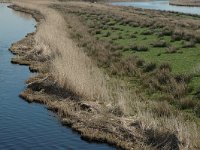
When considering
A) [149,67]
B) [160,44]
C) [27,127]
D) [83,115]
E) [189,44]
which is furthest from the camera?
[160,44]

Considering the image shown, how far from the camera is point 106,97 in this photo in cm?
2014

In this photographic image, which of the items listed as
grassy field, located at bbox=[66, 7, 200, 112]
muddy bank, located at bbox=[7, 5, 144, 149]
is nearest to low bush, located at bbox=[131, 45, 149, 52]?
grassy field, located at bbox=[66, 7, 200, 112]

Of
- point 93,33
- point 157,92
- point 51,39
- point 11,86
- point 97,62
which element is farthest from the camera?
point 93,33

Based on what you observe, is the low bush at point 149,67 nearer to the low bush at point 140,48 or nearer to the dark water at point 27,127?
the low bush at point 140,48

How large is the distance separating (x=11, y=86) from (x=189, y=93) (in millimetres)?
9966

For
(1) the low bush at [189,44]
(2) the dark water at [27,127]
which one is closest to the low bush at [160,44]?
(1) the low bush at [189,44]

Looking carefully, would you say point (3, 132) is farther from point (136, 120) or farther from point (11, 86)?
point (11, 86)

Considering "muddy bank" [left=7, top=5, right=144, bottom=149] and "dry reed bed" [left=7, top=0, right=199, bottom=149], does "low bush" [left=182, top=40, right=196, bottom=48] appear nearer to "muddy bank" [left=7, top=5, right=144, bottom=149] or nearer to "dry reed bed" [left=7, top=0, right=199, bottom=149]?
"dry reed bed" [left=7, top=0, right=199, bottom=149]

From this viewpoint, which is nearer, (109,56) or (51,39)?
(109,56)

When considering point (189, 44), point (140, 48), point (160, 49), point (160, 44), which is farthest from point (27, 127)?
point (160, 44)

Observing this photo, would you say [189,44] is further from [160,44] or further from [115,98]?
[115,98]

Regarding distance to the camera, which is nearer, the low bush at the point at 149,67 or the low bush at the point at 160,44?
the low bush at the point at 149,67

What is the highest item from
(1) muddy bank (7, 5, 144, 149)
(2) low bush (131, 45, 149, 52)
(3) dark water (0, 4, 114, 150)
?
(2) low bush (131, 45, 149, 52)

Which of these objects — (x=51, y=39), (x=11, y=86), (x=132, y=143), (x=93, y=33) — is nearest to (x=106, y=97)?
(x=132, y=143)
